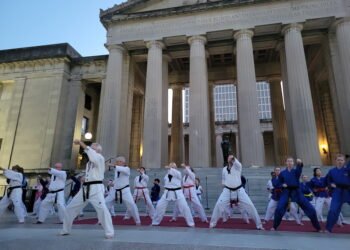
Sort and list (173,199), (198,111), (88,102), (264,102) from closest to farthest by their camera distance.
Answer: (173,199) < (198,111) < (88,102) < (264,102)

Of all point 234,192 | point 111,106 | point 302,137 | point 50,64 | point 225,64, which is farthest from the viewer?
point 225,64

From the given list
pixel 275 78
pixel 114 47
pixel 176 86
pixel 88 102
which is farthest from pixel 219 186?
pixel 88 102

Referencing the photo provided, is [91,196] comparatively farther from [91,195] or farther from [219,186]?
[219,186]

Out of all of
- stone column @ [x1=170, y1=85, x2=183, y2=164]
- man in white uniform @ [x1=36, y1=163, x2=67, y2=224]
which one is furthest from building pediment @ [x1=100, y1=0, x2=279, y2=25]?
man in white uniform @ [x1=36, y1=163, x2=67, y2=224]

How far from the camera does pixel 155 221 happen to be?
317 inches

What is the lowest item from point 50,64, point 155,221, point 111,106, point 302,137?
point 155,221

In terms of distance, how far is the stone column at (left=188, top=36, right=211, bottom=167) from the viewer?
63.4ft

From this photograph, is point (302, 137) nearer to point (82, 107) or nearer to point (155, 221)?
point (155, 221)

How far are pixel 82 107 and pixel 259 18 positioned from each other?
19.7 metres

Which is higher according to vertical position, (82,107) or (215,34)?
(215,34)

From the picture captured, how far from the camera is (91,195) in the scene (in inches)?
231

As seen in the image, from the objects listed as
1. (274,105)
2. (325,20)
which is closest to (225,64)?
(274,105)

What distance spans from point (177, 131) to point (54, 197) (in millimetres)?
20403

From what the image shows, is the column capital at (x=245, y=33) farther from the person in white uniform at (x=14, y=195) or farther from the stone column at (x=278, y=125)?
the person in white uniform at (x=14, y=195)
